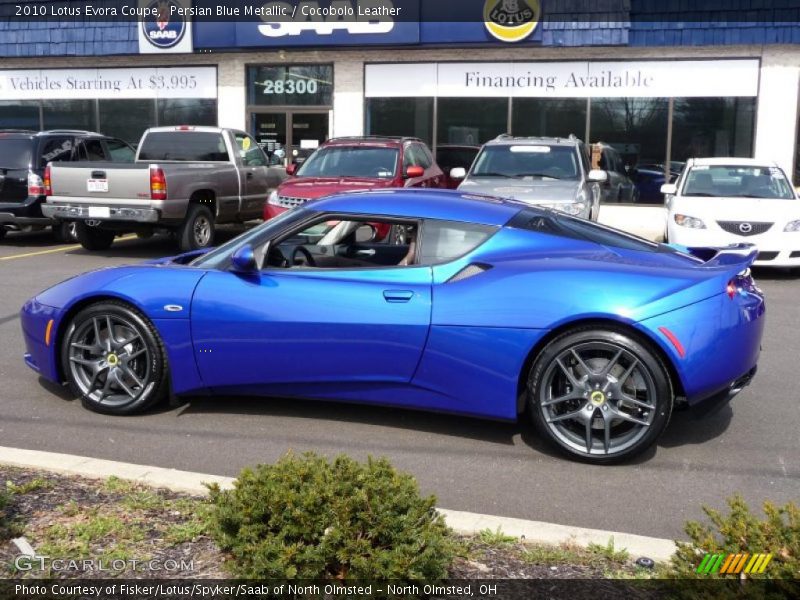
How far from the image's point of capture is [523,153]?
12867 mm

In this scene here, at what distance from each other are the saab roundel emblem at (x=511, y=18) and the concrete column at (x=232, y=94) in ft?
19.5

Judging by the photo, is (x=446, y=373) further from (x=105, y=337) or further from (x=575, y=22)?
(x=575, y=22)

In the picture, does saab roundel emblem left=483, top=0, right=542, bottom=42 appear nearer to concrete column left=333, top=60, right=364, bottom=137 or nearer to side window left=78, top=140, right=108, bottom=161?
concrete column left=333, top=60, right=364, bottom=137

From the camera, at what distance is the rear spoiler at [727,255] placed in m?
5.04

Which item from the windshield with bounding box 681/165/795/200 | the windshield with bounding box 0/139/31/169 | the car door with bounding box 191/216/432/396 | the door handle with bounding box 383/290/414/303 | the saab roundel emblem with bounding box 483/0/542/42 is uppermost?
the saab roundel emblem with bounding box 483/0/542/42

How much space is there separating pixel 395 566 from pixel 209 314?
8.92 feet

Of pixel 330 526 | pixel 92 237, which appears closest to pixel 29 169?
pixel 92 237

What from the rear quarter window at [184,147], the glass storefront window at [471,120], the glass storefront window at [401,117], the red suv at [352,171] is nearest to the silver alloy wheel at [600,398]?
the red suv at [352,171]

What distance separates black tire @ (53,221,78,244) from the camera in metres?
14.0

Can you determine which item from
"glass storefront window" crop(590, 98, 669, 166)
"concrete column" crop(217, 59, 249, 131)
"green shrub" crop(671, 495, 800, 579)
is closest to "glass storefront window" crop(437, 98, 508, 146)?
"glass storefront window" crop(590, 98, 669, 166)

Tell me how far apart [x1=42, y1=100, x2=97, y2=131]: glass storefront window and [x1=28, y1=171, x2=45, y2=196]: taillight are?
28.1 ft

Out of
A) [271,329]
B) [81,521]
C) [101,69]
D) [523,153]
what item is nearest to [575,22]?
[523,153]

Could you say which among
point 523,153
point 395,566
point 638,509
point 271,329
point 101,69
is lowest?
point 638,509

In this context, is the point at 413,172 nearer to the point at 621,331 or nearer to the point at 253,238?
the point at 253,238
